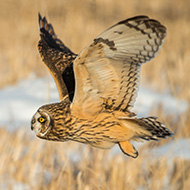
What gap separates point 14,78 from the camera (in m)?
6.78

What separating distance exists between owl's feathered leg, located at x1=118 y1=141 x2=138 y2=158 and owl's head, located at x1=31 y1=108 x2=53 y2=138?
1.81 feet

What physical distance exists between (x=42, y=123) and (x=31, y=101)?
11.2ft

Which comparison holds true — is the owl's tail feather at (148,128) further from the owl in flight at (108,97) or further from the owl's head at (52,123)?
the owl's head at (52,123)

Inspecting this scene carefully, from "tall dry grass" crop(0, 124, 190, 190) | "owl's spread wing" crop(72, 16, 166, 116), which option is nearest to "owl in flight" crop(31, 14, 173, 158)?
"owl's spread wing" crop(72, 16, 166, 116)

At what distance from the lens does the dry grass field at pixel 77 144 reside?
3.38 m

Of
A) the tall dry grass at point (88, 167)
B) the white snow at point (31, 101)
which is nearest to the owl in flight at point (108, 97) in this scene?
the tall dry grass at point (88, 167)

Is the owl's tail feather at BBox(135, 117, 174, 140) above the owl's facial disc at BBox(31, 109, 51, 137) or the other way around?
above

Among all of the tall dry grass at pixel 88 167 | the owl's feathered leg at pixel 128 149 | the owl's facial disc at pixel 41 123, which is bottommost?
the tall dry grass at pixel 88 167

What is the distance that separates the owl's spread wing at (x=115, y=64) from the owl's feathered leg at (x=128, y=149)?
26 centimetres

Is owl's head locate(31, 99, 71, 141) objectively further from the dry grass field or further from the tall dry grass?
the tall dry grass

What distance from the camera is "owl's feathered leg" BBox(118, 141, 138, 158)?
2850mm

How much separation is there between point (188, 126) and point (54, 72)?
223cm

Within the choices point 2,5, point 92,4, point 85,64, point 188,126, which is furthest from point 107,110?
point 2,5

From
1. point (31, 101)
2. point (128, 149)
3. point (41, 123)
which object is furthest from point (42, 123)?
point (31, 101)
